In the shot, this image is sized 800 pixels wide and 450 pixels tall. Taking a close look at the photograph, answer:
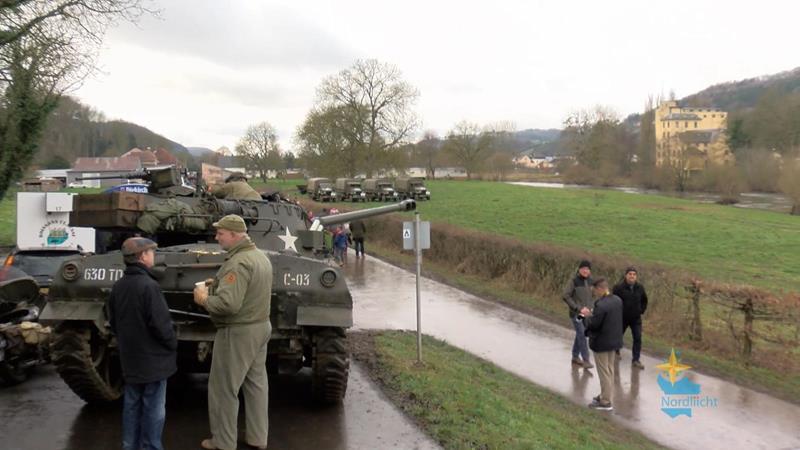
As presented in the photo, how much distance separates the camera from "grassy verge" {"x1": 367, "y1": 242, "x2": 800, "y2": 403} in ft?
33.0

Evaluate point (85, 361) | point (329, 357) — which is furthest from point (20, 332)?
point (329, 357)

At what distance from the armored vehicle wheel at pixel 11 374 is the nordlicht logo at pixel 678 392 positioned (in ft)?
25.9

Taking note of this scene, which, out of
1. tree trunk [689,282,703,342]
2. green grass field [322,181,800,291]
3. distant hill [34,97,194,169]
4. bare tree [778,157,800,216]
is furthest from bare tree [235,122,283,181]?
tree trunk [689,282,703,342]

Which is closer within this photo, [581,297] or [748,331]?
[581,297]

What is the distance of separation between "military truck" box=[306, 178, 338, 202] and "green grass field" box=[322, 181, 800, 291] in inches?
327

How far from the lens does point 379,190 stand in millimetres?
54250

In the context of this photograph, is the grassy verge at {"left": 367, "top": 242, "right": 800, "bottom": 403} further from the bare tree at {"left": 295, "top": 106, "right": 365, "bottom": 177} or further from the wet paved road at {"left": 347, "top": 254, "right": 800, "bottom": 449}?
the bare tree at {"left": 295, "top": 106, "right": 365, "bottom": 177}

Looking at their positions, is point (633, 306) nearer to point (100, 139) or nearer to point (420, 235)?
point (420, 235)

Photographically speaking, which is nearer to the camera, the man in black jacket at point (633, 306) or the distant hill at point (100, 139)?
the man in black jacket at point (633, 306)

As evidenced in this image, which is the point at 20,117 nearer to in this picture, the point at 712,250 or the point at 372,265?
the point at 372,265

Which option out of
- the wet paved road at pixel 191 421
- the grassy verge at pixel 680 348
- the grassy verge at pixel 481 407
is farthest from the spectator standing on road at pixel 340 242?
the wet paved road at pixel 191 421

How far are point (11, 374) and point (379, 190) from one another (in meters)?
47.3

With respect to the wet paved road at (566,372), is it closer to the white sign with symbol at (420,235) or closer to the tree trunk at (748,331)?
the tree trunk at (748,331)

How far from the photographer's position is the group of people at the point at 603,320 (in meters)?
8.16
